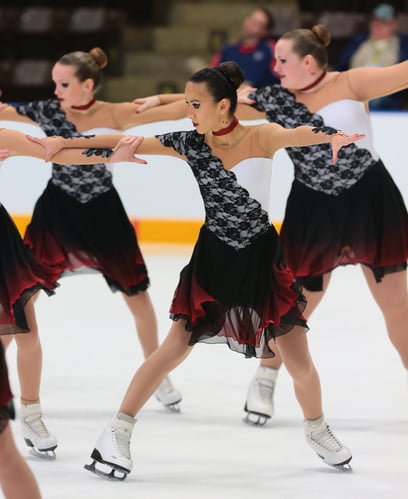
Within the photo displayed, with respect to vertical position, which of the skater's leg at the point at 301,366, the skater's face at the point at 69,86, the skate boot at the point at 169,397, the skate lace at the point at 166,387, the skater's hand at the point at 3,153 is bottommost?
the skate boot at the point at 169,397

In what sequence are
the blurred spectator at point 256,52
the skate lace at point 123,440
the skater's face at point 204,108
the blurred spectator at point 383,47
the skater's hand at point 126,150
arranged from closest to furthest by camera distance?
the skater's face at point 204,108, the skater's hand at point 126,150, the skate lace at point 123,440, the blurred spectator at point 383,47, the blurred spectator at point 256,52

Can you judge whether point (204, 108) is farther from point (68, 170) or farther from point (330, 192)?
point (68, 170)

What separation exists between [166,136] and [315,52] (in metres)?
0.89

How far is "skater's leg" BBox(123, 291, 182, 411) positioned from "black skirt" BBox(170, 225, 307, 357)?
0.90 metres

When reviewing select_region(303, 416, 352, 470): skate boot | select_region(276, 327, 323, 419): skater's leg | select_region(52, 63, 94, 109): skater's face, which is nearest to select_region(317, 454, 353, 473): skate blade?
select_region(303, 416, 352, 470): skate boot

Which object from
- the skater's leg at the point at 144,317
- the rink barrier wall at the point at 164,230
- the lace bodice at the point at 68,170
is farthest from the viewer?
the rink barrier wall at the point at 164,230

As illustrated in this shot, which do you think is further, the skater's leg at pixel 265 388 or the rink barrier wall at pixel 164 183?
the rink barrier wall at pixel 164 183

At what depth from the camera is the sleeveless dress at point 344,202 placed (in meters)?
4.28

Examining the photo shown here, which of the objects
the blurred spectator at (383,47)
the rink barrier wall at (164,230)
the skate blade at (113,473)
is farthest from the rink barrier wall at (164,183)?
the skate blade at (113,473)

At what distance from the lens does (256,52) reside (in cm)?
852

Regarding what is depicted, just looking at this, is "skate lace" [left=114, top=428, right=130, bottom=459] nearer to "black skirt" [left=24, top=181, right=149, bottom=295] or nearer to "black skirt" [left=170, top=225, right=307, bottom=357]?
"black skirt" [left=170, top=225, right=307, bottom=357]

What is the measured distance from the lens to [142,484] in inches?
142

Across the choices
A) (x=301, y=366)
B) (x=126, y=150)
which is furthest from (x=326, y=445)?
(x=126, y=150)

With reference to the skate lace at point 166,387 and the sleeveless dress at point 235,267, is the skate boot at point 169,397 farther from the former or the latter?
the sleeveless dress at point 235,267
